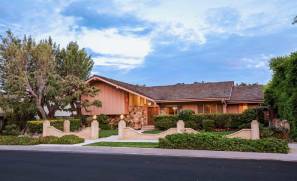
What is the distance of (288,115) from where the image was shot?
18.1m

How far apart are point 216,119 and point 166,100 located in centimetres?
660

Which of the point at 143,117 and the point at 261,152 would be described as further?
the point at 143,117

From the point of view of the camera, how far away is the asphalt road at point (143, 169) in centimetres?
947

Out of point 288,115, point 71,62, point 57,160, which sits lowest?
point 57,160

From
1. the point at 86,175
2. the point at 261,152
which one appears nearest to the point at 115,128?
the point at 261,152

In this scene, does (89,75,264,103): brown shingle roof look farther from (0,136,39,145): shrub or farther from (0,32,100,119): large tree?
(0,136,39,145): shrub

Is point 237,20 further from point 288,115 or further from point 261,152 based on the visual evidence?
point 261,152

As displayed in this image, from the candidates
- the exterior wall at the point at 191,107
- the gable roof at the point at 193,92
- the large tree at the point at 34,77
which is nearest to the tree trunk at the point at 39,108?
the large tree at the point at 34,77

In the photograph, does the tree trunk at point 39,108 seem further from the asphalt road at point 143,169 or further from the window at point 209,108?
the window at point 209,108

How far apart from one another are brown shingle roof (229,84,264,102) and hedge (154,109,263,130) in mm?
4595

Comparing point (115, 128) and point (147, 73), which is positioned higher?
point (147, 73)

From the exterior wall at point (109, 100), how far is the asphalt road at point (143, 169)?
18.9 metres

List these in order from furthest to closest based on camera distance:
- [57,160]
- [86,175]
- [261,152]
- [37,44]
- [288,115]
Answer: [37,44], [288,115], [261,152], [57,160], [86,175]

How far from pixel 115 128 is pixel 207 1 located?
17.9 metres
